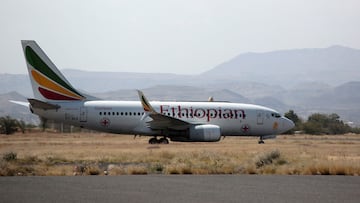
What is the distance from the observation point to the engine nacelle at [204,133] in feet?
127

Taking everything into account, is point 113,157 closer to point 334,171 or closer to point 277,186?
point 334,171

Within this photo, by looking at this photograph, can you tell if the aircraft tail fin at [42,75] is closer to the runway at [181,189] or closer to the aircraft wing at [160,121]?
the aircraft wing at [160,121]

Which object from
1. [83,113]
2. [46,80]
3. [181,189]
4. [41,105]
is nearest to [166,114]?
[83,113]

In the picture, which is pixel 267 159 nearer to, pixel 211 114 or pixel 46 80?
pixel 211 114

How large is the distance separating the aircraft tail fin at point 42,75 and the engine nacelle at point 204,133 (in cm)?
760

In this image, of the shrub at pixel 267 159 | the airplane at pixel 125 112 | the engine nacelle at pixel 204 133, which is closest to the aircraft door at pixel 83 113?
the airplane at pixel 125 112

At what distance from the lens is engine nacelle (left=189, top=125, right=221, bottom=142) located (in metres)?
38.8

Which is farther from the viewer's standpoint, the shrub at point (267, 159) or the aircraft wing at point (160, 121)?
the aircraft wing at point (160, 121)

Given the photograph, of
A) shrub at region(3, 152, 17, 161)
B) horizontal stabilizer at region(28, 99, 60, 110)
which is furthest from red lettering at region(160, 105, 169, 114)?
shrub at region(3, 152, 17, 161)

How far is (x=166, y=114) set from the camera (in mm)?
40531

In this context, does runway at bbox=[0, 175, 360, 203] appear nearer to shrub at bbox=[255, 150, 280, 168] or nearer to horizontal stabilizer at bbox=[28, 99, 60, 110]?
shrub at bbox=[255, 150, 280, 168]

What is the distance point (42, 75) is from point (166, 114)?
752 centimetres

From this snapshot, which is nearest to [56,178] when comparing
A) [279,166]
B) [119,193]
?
[119,193]

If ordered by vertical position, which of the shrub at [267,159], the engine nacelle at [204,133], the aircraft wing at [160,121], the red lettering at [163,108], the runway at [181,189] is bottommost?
the runway at [181,189]
